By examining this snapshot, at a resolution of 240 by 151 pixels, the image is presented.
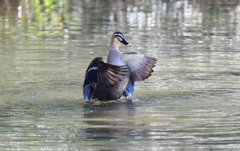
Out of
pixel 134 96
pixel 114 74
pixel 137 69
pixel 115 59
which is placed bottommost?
pixel 134 96

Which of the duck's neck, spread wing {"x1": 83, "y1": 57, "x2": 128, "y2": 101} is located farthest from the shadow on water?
the duck's neck

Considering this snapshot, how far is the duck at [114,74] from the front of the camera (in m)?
7.59

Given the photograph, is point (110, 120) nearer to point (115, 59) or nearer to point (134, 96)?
point (115, 59)

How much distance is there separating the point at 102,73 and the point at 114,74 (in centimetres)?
20

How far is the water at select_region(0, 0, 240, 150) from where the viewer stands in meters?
5.98

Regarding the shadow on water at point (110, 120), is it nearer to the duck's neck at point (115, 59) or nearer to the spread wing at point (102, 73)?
the spread wing at point (102, 73)

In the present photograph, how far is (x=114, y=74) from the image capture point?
768cm

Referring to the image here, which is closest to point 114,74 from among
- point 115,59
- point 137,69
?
point 115,59

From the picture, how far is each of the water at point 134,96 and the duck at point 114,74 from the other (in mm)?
209

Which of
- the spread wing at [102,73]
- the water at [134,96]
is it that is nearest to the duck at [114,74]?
the spread wing at [102,73]

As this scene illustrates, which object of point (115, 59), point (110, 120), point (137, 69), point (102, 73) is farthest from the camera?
point (137, 69)

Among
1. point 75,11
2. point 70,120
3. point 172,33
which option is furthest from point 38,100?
point 75,11

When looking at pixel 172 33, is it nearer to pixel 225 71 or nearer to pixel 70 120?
pixel 225 71

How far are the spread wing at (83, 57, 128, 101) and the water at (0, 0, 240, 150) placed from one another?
1.40 ft
